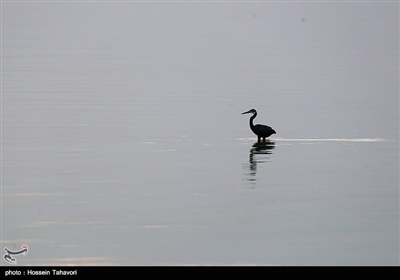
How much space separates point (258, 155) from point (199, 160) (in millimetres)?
1523

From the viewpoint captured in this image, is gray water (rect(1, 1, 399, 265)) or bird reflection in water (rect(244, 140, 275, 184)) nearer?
gray water (rect(1, 1, 399, 265))

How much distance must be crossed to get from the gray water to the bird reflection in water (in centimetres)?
6

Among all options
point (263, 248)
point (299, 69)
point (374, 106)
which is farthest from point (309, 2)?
point (263, 248)

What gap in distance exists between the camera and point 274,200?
18484mm

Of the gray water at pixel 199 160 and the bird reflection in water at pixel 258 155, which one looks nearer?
the gray water at pixel 199 160

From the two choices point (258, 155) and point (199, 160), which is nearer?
point (199, 160)

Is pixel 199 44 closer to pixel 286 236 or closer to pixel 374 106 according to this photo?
pixel 374 106

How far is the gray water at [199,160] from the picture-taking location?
1559 cm

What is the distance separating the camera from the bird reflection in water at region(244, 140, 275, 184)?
21.2 m

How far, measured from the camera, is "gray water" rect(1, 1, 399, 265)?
51.1 feet

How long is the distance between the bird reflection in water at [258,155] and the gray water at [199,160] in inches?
2.5

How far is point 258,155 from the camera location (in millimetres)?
23812
